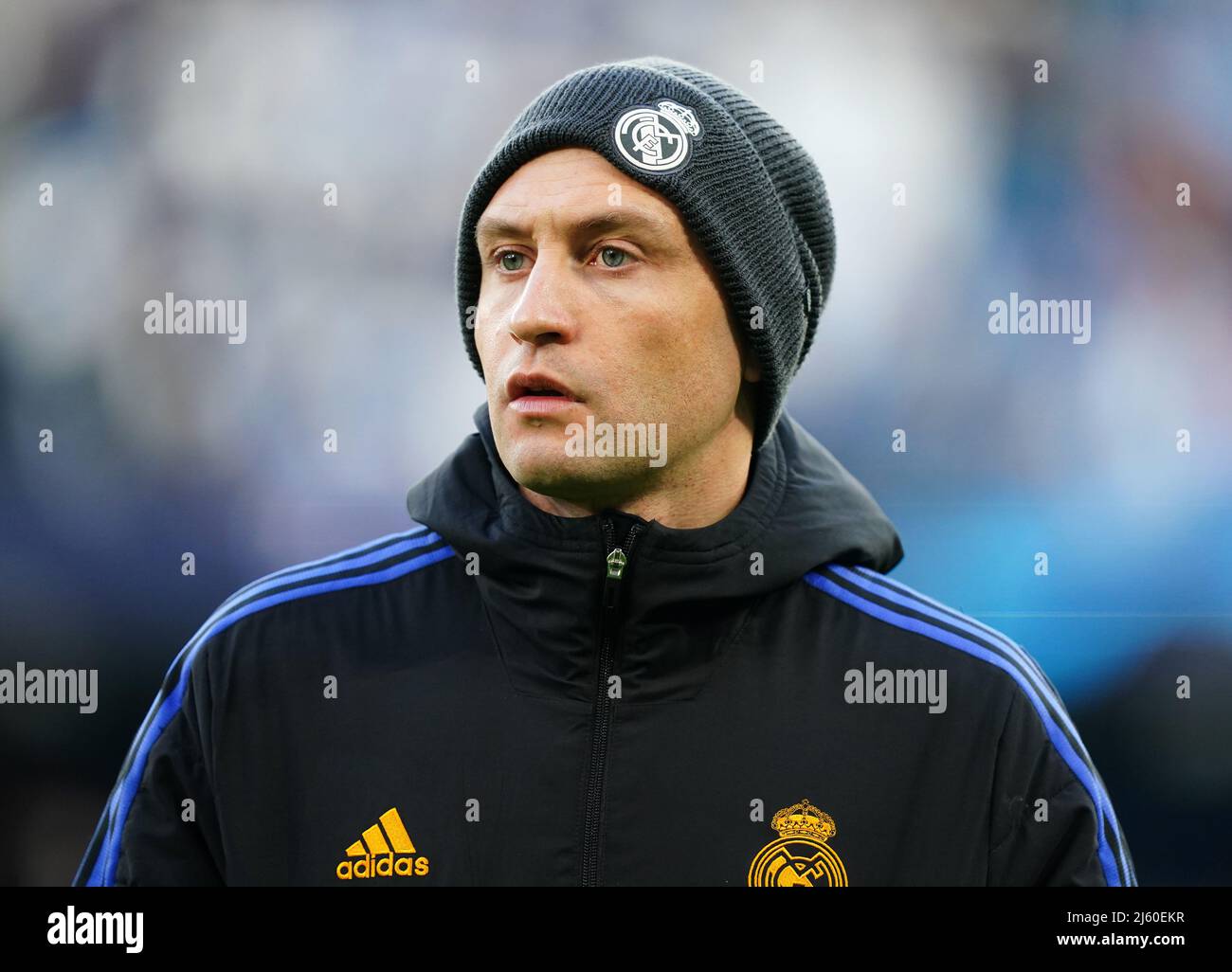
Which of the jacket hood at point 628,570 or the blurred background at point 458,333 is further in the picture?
the blurred background at point 458,333

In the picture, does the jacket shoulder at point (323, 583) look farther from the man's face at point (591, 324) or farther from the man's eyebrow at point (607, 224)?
the man's eyebrow at point (607, 224)

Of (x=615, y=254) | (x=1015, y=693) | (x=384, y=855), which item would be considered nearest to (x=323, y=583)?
(x=384, y=855)

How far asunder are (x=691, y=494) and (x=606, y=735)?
1.60ft

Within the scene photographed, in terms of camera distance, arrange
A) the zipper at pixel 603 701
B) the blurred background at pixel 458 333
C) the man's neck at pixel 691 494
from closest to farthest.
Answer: the zipper at pixel 603 701 < the man's neck at pixel 691 494 < the blurred background at pixel 458 333

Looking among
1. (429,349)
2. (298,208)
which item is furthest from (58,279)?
(429,349)

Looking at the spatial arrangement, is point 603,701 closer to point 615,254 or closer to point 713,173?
point 615,254

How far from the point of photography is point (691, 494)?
2.33 meters

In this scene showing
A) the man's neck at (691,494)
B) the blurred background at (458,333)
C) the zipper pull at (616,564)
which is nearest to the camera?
the zipper pull at (616,564)

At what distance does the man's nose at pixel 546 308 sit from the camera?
2139 millimetres

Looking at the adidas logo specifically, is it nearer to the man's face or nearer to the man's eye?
the man's face

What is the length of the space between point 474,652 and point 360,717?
0.23 m

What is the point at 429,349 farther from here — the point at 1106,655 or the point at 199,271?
the point at 1106,655

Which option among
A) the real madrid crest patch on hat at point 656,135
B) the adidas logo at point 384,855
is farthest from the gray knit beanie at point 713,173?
the adidas logo at point 384,855

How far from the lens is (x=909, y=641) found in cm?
230
